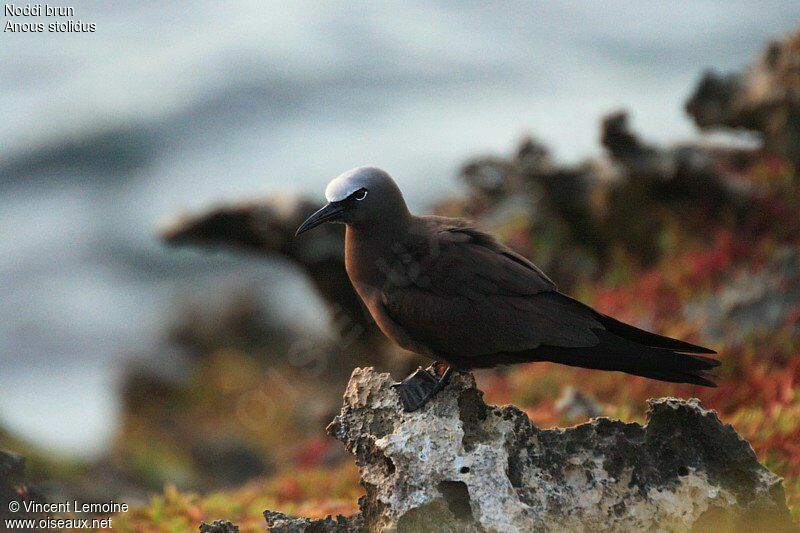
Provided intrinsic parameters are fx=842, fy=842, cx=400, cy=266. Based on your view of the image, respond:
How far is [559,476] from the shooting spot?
4.20m

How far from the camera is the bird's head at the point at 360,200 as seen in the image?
513cm

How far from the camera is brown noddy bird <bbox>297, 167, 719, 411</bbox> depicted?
4.79 meters

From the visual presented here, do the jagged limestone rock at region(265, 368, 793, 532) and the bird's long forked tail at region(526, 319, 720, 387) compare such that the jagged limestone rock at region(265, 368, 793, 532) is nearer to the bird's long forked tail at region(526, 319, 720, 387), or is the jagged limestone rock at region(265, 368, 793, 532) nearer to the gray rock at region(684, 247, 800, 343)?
the bird's long forked tail at region(526, 319, 720, 387)

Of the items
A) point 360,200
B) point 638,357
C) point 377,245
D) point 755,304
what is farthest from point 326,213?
point 755,304

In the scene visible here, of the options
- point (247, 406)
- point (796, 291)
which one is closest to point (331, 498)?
point (796, 291)

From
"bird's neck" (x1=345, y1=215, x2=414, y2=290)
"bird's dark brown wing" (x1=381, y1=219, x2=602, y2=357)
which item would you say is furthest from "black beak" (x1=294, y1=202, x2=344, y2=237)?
"bird's dark brown wing" (x1=381, y1=219, x2=602, y2=357)

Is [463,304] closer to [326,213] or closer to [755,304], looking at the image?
[326,213]

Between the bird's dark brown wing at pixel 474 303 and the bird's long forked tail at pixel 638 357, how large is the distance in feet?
0.26

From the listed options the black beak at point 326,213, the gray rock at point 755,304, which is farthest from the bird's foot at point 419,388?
the gray rock at point 755,304

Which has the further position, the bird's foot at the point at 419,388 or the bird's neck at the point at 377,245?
the bird's neck at the point at 377,245

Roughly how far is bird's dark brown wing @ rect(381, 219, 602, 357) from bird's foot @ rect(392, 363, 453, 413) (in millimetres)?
188

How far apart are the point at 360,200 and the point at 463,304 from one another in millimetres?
901

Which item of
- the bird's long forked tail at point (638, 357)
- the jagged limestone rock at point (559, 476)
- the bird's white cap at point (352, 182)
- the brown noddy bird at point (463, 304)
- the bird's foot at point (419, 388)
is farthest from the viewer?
the bird's white cap at point (352, 182)

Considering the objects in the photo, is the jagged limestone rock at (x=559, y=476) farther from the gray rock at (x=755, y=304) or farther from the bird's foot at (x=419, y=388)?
the gray rock at (x=755, y=304)
